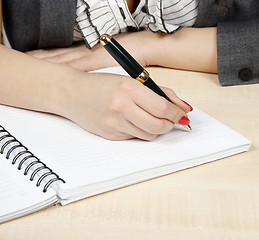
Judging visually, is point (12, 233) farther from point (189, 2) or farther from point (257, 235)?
point (189, 2)

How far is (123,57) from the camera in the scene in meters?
0.63

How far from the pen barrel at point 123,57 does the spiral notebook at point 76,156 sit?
102 millimetres

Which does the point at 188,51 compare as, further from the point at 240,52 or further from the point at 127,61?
the point at 127,61

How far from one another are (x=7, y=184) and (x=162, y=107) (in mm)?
232

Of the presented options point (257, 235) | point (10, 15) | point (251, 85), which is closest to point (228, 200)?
point (257, 235)

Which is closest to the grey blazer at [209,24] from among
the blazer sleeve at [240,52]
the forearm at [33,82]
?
the blazer sleeve at [240,52]

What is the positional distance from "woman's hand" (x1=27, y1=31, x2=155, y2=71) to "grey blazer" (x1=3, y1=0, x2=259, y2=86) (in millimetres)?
26

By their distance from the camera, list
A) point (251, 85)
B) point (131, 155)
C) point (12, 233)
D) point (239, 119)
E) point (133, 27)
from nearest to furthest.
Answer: point (12, 233) < point (131, 155) < point (239, 119) < point (251, 85) < point (133, 27)

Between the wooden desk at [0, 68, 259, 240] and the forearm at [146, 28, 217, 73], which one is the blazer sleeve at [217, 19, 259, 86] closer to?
the forearm at [146, 28, 217, 73]

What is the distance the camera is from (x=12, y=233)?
497 mm

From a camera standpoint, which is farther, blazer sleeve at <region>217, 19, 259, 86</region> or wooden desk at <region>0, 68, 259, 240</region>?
blazer sleeve at <region>217, 19, 259, 86</region>

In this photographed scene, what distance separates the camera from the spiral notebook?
54 centimetres

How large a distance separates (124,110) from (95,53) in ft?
1.07

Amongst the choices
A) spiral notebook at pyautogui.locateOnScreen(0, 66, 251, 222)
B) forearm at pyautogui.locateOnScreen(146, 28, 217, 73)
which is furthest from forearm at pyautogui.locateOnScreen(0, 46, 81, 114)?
forearm at pyautogui.locateOnScreen(146, 28, 217, 73)
